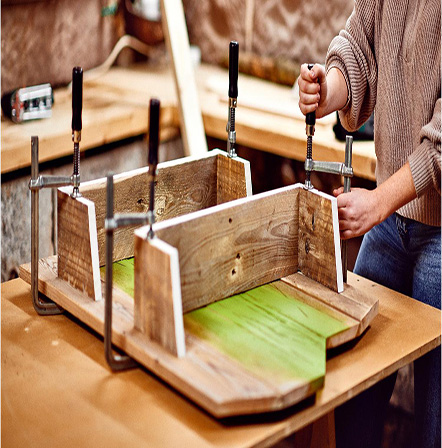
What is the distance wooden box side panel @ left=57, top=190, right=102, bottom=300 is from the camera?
1344mm

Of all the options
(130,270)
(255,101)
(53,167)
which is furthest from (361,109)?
(53,167)

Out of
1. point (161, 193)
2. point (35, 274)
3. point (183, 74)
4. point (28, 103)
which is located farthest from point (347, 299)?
point (28, 103)

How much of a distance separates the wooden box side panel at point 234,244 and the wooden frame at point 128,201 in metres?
0.15

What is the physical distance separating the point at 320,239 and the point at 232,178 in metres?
0.27

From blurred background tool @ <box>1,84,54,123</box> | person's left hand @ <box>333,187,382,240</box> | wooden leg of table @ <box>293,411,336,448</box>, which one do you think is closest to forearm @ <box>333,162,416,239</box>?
person's left hand @ <box>333,187,382,240</box>

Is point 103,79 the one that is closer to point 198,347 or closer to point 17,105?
point 17,105

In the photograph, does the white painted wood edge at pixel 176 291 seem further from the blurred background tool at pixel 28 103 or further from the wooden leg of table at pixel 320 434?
the blurred background tool at pixel 28 103

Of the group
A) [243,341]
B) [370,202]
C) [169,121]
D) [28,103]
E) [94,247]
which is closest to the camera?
[243,341]

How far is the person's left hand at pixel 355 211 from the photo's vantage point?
1449 mm

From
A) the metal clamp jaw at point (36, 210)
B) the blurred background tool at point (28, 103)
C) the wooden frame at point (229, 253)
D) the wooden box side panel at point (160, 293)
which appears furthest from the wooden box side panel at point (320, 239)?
the blurred background tool at point (28, 103)

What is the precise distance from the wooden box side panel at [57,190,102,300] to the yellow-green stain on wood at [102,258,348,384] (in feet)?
0.23

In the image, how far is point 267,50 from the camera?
3094 millimetres

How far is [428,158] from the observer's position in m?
1.43

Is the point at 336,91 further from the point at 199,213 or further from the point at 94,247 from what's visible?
the point at 94,247
